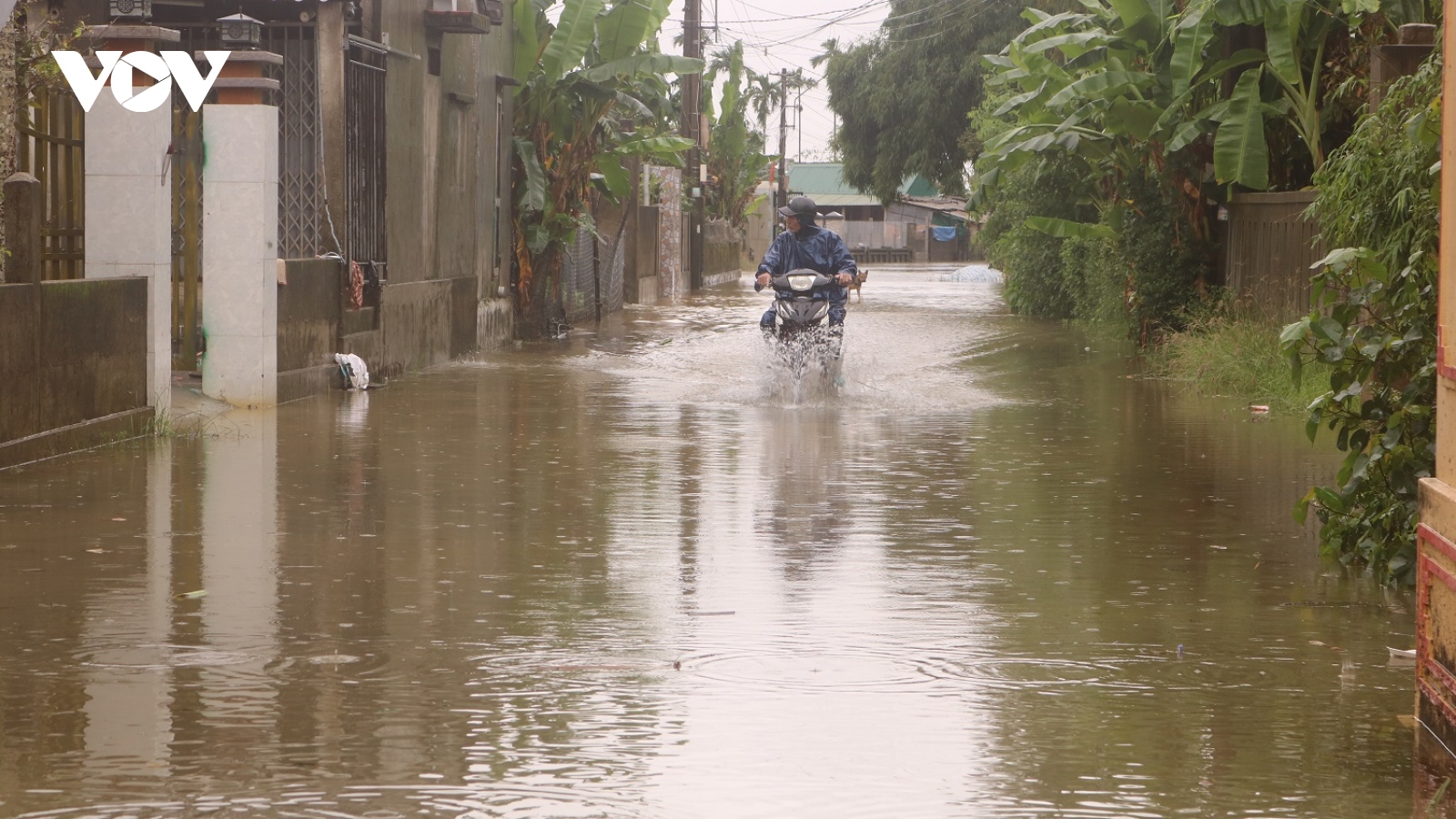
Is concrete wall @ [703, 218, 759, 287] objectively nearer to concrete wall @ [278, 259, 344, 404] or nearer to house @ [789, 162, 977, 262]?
house @ [789, 162, 977, 262]

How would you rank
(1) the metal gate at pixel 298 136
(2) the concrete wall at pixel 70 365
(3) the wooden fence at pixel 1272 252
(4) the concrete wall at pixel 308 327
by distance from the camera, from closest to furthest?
(2) the concrete wall at pixel 70 365, (4) the concrete wall at pixel 308 327, (1) the metal gate at pixel 298 136, (3) the wooden fence at pixel 1272 252

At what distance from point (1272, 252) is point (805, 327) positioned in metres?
5.62

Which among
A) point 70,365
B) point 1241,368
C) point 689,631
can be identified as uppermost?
point 70,365

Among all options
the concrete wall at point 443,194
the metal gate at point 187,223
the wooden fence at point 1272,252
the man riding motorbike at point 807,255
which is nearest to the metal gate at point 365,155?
the concrete wall at point 443,194

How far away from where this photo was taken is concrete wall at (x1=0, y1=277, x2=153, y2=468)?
11125mm

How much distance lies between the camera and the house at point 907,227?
3484 inches

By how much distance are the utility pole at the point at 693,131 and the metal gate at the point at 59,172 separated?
29.4 m

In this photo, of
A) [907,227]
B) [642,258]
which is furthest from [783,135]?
[642,258]

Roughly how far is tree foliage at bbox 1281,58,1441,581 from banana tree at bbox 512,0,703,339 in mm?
15991

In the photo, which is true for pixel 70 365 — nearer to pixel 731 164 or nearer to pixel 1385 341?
pixel 1385 341

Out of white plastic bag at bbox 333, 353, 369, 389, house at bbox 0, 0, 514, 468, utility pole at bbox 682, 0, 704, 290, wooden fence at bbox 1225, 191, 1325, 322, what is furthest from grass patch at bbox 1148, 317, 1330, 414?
utility pole at bbox 682, 0, 704, 290

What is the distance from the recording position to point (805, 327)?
52.3 feet

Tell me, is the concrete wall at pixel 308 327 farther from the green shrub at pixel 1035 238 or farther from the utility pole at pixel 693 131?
the utility pole at pixel 693 131

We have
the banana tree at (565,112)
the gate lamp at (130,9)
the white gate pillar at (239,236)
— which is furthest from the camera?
the banana tree at (565,112)
